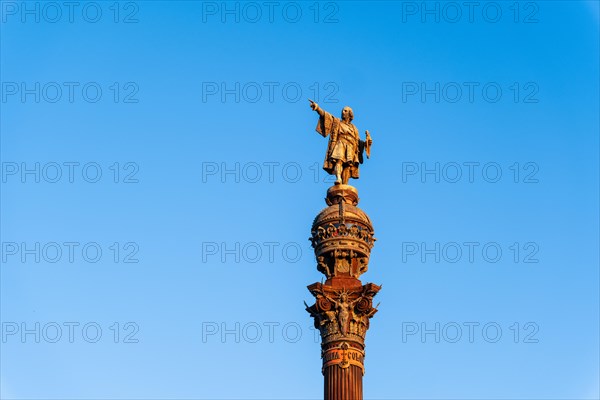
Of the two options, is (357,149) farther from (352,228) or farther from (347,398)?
(347,398)

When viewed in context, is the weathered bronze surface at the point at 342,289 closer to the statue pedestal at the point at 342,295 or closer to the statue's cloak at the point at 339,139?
the statue pedestal at the point at 342,295

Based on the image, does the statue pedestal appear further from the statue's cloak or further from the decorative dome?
the statue's cloak

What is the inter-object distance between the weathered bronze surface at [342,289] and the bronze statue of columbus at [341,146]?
5 cm

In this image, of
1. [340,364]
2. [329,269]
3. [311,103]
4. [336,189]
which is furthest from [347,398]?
[311,103]

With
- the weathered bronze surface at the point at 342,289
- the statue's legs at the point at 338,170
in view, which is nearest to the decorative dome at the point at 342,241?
the weathered bronze surface at the point at 342,289

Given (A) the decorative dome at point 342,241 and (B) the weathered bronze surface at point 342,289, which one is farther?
(A) the decorative dome at point 342,241

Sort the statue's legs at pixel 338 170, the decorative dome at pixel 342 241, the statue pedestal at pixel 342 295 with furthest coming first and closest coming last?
the statue's legs at pixel 338 170
the decorative dome at pixel 342 241
the statue pedestal at pixel 342 295

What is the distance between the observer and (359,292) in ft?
124

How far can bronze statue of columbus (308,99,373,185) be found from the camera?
4091 cm

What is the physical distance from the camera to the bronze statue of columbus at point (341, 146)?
40.9m

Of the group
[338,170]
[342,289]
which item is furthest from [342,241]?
[338,170]

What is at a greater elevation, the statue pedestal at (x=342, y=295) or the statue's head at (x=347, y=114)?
the statue's head at (x=347, y=114)

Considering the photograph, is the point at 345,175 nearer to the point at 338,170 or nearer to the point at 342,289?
the point at 338,170

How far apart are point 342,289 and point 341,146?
17.4 ft
